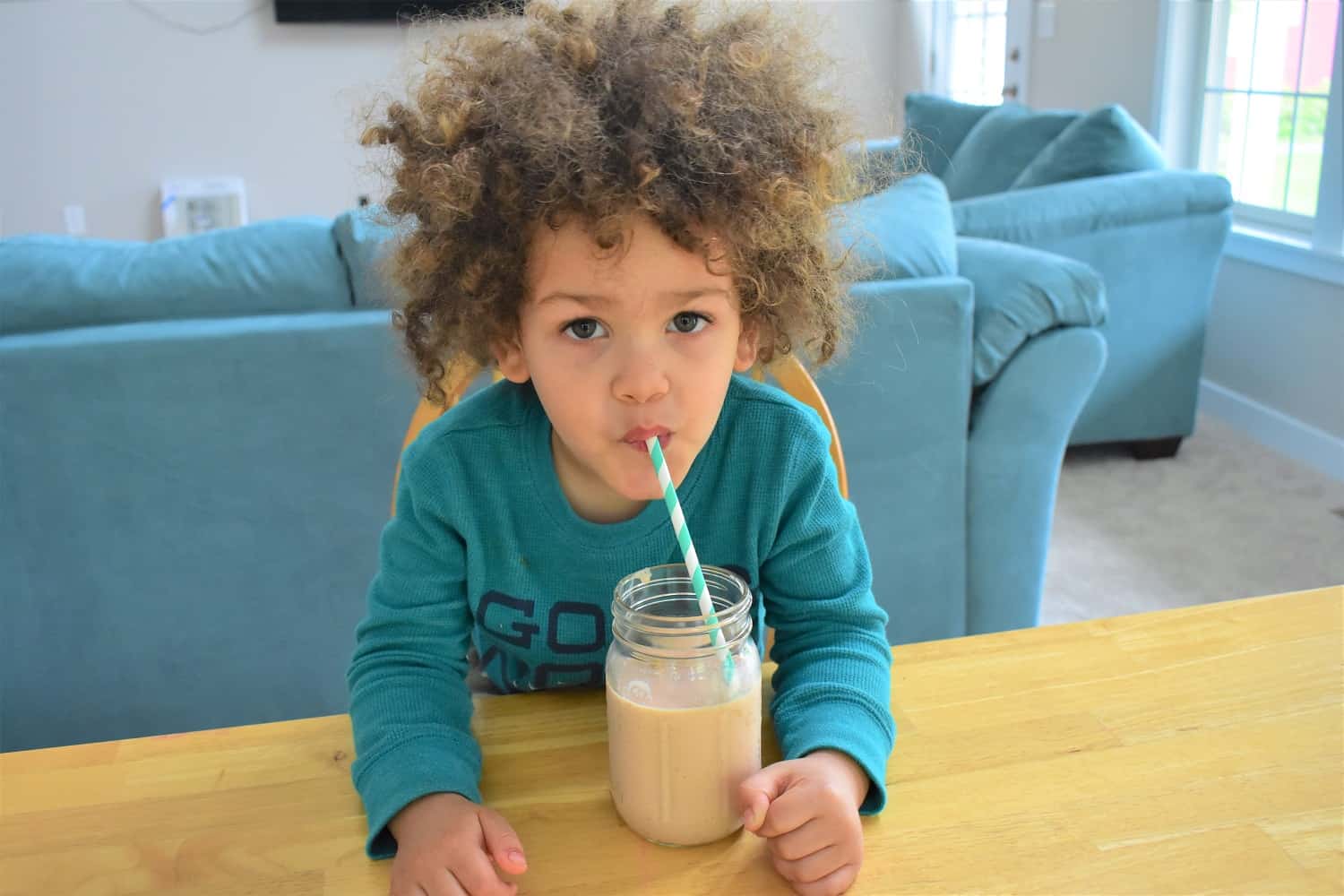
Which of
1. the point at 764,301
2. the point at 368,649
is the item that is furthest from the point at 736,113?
the point at 368,649

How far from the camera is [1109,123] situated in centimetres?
345

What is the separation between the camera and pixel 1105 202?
3271 mm

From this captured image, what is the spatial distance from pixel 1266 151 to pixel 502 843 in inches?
161

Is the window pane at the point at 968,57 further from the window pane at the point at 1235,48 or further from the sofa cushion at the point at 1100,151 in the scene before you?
the sofa cushion at the point at 1100,151

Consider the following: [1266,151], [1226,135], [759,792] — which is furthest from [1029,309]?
[1226,135]

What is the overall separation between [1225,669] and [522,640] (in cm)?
52

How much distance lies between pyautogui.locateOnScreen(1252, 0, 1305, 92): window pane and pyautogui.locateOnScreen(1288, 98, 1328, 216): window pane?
119 millimetres

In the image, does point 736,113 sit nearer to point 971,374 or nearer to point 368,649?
point 368,649

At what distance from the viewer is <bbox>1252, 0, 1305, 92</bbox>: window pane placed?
3.75 metres

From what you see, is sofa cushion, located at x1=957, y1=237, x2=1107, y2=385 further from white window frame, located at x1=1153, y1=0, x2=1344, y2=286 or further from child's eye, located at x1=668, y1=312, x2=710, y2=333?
white window frame, located at x1=1153, y1=0, x2=1344, y2=286

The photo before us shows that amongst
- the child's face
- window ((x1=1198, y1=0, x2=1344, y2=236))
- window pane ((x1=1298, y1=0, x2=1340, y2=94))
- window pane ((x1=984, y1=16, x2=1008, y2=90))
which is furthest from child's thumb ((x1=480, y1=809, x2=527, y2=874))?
window pane ((x1=984, y1=16, x2=1008, y2=90))

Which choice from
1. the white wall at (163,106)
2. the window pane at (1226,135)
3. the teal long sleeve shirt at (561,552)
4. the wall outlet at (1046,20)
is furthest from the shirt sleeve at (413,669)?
the white wall at (163,106)

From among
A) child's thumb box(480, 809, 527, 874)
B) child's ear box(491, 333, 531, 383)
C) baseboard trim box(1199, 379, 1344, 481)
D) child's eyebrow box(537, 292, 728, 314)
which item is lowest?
baseboard trim box(1199, 379, 1344, 481)

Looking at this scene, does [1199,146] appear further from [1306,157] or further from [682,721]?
[682,721]
